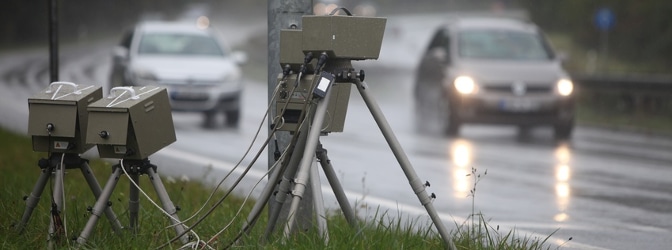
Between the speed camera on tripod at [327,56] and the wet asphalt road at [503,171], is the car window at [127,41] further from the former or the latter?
the speed camera on tripod at [327,56]

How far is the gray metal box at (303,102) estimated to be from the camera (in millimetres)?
6934

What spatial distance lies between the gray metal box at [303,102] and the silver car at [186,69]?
14872 mm

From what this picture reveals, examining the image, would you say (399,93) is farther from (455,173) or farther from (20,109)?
(455,173)

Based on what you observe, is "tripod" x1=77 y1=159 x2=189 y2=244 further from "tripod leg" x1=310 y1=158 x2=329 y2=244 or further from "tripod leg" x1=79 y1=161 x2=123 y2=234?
"tripod leg" x1=310 y1=158 x2=329 y2=244

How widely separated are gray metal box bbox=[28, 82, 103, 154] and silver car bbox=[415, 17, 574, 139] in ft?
42.8

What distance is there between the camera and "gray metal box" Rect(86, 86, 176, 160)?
23.6ft

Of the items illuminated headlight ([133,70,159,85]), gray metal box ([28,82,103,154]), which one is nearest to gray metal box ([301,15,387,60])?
gray metal box ([28,82,103,154])

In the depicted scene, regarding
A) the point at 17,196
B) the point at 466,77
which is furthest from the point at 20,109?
the point at 17,196

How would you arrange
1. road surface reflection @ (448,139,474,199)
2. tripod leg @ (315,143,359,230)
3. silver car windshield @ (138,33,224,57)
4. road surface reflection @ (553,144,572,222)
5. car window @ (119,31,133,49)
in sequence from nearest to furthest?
tripod leg @ (315,143,359,230) → road surface reflection @ (553,144,572,222) → road surface reflection @ (448,139,474,199) → silver car windshield @ (138,33,224,57) → car window @ (119,31,133,49)

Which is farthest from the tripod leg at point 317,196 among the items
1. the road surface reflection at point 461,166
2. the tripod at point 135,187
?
the road surface reflection at point 461,166

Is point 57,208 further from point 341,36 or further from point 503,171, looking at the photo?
point 503,171

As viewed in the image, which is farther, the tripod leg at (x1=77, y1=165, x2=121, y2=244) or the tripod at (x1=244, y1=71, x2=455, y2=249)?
the tripod leg at (x1=77, y1=165, x2=121, y2=244)

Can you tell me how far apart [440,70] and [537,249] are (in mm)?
13879

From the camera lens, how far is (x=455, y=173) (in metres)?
14.7
